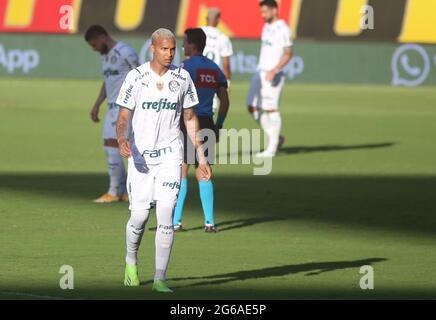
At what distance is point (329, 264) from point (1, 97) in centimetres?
2533

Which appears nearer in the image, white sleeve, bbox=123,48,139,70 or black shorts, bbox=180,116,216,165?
black shorts, bbox=180,116,216,165

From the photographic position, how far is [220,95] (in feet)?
49.8

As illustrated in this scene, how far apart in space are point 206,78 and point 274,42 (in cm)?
919

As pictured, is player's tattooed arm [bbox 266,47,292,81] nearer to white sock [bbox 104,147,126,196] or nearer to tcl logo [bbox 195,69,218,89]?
white sock [bbox 104,147,126,196]

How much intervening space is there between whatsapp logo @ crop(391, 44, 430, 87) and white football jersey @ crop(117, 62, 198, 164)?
3116 centimetres

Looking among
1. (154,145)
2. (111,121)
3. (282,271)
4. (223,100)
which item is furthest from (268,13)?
(154,145)

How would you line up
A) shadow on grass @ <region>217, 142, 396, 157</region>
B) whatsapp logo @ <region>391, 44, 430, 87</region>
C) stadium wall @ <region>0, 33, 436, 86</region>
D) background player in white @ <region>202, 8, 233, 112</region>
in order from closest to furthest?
background player in white @ <region>202, 8, 233, 112</region>, shadow on grass @ <region>217, 142, 396, 157</region>, whatsapp logo @ <region>391, 44, 430, 87</region>, stadium wall @ <region>0, 33, 436, 86</region>

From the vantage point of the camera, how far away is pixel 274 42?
24.1m

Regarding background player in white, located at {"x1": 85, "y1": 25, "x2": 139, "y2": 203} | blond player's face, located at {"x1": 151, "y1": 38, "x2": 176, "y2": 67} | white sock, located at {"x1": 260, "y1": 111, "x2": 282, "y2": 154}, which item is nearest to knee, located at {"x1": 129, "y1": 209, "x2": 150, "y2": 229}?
blond player's face, located at {"x1": 151, "y1": 38, "x2": 176, "y2": 67}

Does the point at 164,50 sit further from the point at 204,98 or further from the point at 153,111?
the point at 204,98

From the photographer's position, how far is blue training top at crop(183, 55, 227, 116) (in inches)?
591

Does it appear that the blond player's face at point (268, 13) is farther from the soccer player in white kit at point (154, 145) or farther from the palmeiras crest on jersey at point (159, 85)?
the palmeiras crest on jersey at point (159, 85)

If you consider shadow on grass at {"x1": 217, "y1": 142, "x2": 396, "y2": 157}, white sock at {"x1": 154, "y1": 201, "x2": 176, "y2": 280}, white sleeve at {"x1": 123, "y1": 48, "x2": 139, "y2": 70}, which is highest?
white sleeve at {"x1": 123, "y1": 48, "x2": 139, "y2": 70}
